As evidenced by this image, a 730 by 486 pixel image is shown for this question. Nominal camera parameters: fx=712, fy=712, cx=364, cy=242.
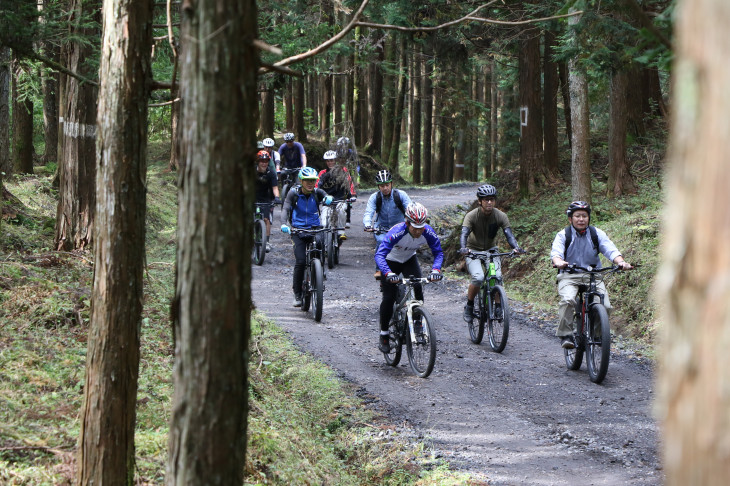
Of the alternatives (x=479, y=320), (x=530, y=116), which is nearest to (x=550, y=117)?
(x=530, y=116)

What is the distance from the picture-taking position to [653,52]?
147 inches

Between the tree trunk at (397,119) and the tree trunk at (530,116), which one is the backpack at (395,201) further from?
the tree trunk at (397,119)

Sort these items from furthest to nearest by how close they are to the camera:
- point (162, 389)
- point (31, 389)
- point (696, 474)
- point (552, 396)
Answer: point (552, 396)
point (162, 389)
point (31, 389)
point (696, 474)

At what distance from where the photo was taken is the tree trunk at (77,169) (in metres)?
11.1

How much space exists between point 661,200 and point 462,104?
15.0 m

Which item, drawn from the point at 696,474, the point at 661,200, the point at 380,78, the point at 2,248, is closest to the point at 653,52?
the point at 696,474

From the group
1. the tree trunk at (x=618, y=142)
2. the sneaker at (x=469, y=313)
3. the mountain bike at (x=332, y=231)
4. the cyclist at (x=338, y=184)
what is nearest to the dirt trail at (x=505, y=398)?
the sneaker at (x=469, y=313)

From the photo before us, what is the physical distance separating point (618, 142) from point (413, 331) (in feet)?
33.2

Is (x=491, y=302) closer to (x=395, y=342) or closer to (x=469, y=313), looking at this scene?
(x=469, y=313)

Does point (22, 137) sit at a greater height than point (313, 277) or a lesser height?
greater

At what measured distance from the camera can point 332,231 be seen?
17000 millimetres

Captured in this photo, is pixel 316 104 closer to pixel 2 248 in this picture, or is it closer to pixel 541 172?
pixel 541 172

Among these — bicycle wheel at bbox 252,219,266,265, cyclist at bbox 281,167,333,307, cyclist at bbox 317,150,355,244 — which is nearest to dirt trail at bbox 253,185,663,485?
cyclist at bbox 281,167,333,307

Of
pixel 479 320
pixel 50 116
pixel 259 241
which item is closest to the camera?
pixel 479 320
